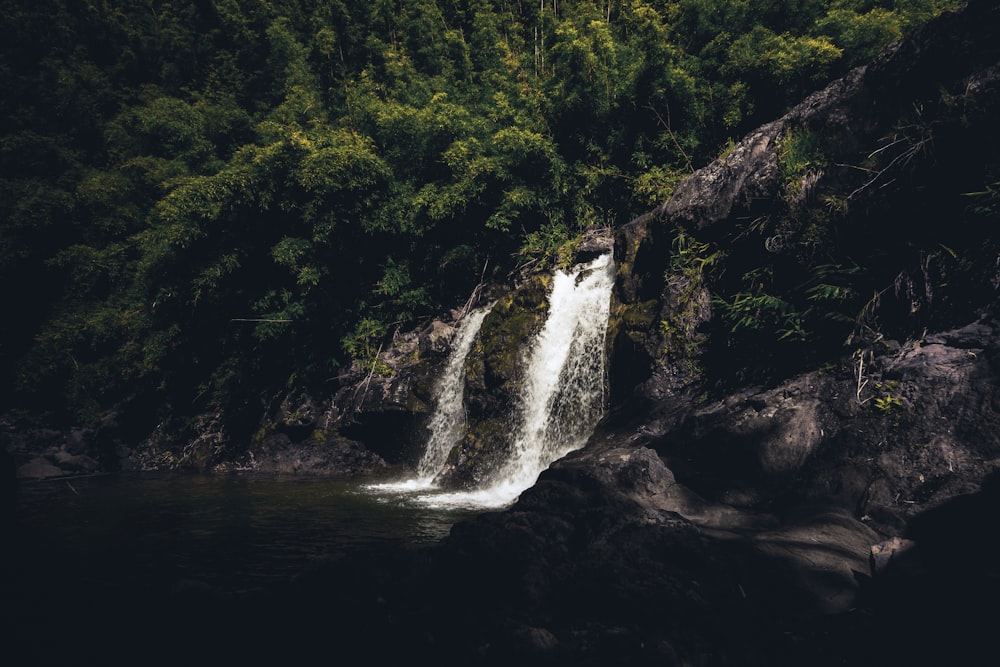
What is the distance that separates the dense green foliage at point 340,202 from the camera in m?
12.5

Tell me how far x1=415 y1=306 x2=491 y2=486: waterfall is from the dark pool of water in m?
1.69

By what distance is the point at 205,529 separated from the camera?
21.2 ft

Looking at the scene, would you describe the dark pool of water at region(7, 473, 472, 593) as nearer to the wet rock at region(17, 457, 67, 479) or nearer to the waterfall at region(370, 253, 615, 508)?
the waterfall at region(370, 253, 615, 508)

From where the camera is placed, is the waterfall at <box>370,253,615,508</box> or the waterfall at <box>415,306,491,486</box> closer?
the waterfall at <box>370,253,615,508</box>

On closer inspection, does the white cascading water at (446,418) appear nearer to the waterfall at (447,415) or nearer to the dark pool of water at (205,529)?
the waterfall at (447,415)

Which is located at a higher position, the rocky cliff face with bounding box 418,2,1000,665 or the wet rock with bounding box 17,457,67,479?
the rocky cliff face with bounding box 418,2,1000,665

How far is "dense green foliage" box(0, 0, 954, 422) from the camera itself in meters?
12.5

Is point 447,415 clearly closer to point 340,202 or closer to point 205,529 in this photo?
point 205,529

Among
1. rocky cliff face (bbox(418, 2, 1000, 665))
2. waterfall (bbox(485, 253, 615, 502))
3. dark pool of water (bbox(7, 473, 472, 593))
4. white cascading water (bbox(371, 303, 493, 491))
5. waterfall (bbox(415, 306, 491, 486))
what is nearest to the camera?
rocky cliff face (bbox(418, 2, 1000, 665))

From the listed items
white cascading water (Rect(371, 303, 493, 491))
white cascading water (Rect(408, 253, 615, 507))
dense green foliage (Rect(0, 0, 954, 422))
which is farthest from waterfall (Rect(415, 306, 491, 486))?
dense green foliage (Rect(0, 0, 954, 422))

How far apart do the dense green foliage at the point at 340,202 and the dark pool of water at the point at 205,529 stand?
4.73m

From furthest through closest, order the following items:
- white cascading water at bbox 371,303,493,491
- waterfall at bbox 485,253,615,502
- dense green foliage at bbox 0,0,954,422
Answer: dense green foliage at bbox 0,0,954,422 < white cascading water at bbox 371,303,493,491 < waterfall at bbox 485,253,615,502

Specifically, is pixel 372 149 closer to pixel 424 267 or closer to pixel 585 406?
pixel 424 267

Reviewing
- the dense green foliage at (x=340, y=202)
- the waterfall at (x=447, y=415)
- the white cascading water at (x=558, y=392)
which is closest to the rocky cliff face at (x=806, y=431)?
the white cascading water at (x=558, y=392)
